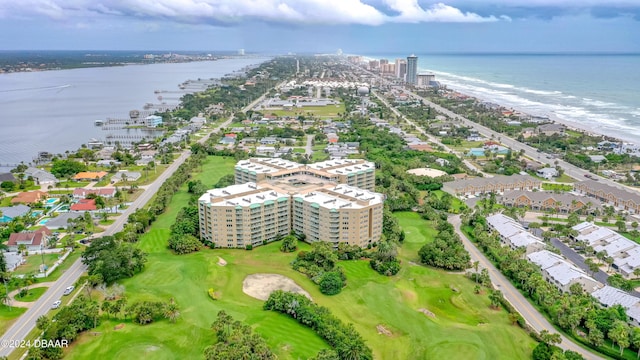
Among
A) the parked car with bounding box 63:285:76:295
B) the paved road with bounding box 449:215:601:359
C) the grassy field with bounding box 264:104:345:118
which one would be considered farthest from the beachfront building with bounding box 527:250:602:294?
the grassy field with bounding box 264:104:345:118

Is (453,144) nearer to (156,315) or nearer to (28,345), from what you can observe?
(156,315)

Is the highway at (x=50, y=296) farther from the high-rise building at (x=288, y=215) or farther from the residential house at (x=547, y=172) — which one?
the residential house at (x=547, y=172)

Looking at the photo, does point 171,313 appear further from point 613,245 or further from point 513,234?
point 613,245

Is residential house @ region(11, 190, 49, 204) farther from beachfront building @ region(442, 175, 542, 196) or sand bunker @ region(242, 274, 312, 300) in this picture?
beachfront building @ region(442, 175, 542, 196)

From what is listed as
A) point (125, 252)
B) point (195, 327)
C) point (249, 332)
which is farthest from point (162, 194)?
point (249, 332)

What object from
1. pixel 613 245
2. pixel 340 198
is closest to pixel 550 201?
pixel 613 245
